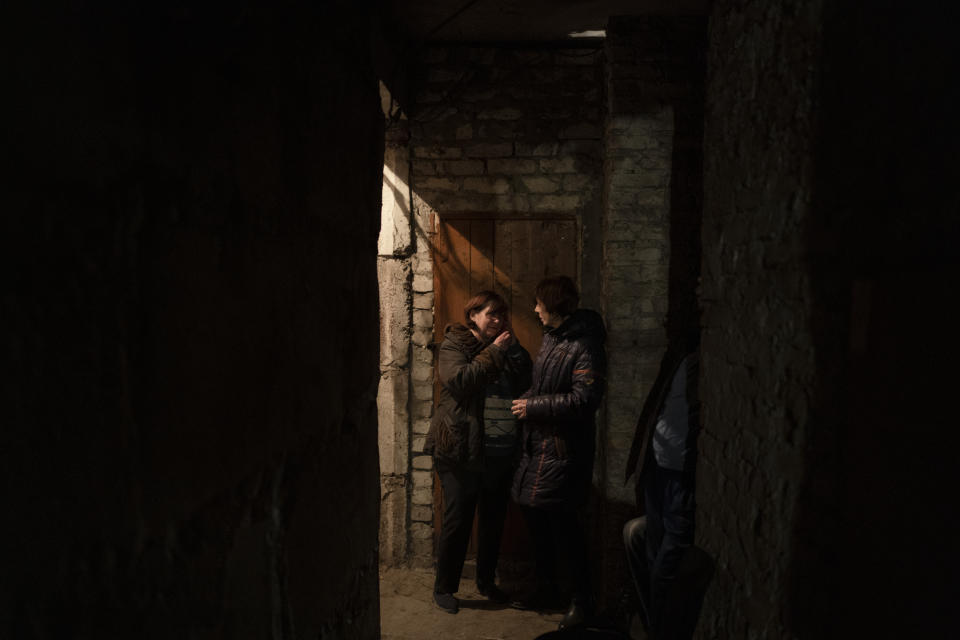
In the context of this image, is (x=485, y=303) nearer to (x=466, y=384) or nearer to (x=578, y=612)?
(x=466, y=384)

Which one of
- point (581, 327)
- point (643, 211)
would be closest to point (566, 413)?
point (581, 327)

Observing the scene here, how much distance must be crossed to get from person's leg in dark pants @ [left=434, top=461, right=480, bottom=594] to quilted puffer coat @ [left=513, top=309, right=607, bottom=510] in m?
0.39

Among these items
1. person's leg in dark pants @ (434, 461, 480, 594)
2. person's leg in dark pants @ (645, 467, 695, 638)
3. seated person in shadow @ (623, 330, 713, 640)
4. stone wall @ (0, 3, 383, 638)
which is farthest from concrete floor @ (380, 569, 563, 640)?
stone wall @ (0, 3, 383, 638)

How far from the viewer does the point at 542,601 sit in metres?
3.88

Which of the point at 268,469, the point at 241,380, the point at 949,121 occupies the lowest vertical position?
the point at 268,469

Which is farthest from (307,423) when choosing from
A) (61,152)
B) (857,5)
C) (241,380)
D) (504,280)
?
(504,280)

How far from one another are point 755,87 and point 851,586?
141cm

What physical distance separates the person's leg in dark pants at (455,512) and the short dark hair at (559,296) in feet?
4.02

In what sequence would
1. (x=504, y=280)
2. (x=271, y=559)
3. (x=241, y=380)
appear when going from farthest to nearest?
1. (x=504, y=280)
2. (x=271, y=559)
3. (x=241, y=380)

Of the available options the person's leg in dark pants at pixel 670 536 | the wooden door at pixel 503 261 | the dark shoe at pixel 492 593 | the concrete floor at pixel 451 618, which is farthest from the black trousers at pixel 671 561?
the wooden door at pixel 503 261

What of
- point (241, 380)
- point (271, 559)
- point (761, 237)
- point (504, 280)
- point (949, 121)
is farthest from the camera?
point (504, 280)

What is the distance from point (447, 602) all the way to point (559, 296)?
2214 millimetres

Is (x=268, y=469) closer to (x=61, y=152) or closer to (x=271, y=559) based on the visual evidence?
(x=271, y=559)

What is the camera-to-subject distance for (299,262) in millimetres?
1007
